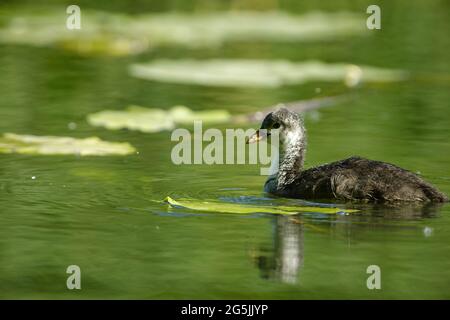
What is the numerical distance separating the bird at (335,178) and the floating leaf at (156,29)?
25.5 feet

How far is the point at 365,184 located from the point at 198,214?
133 cm

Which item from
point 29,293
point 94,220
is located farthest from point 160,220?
point 29,293

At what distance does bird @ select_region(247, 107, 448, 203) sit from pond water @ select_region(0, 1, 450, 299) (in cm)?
15

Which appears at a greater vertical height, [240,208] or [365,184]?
[365,184]

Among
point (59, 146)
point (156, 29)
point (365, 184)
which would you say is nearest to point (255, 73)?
point (156, 29)

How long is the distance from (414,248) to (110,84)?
322 inches

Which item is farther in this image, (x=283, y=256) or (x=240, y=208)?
(x=240, y=208)

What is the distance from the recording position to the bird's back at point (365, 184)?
8844 mm

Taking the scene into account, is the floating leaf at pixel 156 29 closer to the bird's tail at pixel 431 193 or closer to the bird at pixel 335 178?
the bird at pixel 335 178

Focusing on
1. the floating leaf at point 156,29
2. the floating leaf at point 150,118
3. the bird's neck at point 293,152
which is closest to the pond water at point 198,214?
the floating leaf at point 150,118

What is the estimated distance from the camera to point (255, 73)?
1532cm

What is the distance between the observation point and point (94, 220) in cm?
848

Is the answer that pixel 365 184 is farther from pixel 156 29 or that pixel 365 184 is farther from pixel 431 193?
pixel 156 29

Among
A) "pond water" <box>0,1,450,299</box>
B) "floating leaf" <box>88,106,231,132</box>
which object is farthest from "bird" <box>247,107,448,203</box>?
"floating leaf" <box>88,106,231,132</box>
